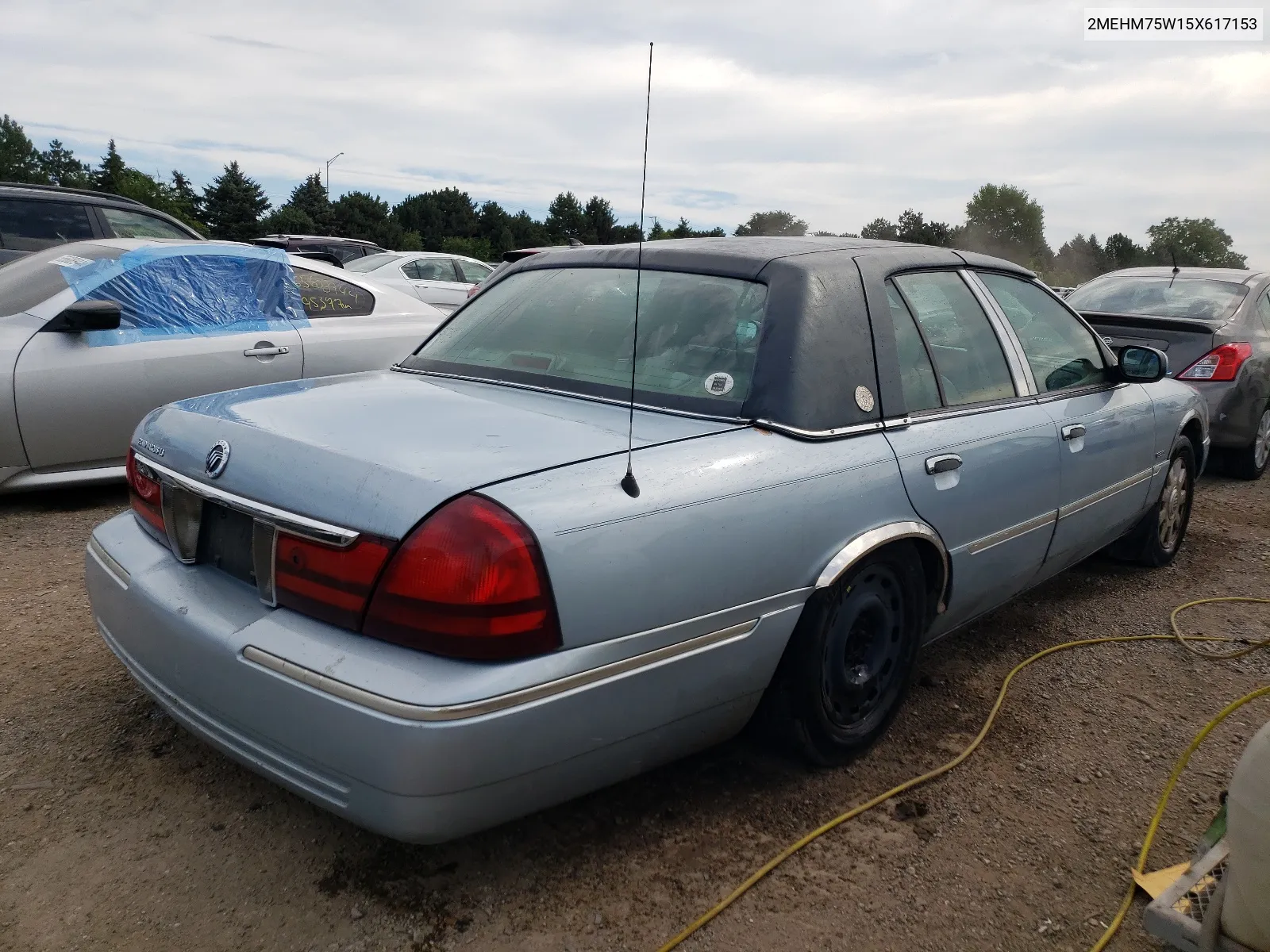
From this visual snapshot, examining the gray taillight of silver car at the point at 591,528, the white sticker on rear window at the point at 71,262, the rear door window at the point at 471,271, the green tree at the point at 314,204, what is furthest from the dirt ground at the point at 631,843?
the green tree at the point at 314,204

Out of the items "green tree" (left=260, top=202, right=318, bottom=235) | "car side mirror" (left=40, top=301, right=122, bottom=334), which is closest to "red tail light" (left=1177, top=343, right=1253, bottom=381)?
"car side mirror" (left=40, top=301, right=122, bottom=334)

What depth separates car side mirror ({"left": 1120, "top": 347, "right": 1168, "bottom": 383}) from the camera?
3977 millimetres

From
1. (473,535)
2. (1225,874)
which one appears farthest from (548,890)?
(1225,874)

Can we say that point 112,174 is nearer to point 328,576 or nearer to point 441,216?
point 441,216

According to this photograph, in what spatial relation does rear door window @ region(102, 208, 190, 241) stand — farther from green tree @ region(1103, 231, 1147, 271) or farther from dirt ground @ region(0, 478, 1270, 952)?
green tree @ region(1103, 231, 1147, 271)

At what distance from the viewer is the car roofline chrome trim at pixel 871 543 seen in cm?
240

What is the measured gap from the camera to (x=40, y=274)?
501cm

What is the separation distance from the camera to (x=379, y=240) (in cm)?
5706

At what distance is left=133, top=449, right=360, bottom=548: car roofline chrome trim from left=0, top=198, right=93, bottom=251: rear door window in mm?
6371

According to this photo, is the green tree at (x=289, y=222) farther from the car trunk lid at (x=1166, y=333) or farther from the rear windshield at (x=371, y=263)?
the car trunk lid at (x=1166, y=333)

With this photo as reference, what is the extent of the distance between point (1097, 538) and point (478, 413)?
8.95 feet

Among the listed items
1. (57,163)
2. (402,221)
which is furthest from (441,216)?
(57,163)

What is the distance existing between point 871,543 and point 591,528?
2.85ft

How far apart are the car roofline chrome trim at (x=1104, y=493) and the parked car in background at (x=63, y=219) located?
21.3 feet
